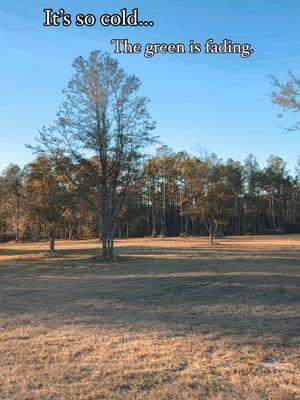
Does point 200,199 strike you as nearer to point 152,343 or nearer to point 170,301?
point 170,301

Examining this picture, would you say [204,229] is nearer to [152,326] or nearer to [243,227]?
[243,227]

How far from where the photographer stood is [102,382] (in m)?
5.09

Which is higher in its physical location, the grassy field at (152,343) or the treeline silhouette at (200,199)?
the treeline silhouette at (200,199)

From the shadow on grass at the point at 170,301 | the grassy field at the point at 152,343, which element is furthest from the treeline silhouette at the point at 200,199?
the grassy field at the point at 152,343

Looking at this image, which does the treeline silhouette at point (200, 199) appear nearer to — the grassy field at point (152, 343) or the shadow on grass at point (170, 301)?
the shadow on grass at point (170, 301)

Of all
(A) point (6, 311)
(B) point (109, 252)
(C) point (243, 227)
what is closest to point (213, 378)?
(A) point (6, 311)

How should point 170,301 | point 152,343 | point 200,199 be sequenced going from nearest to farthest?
point 152,343, point 170,301, point 200,199

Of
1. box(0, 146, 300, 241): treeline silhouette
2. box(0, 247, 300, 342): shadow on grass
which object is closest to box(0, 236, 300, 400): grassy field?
box(0, 247, 300, 342): shadow on grass

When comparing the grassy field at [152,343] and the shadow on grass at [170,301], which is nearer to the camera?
the grassy field at [152,343]

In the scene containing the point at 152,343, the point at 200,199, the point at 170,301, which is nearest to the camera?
the point at 152,343

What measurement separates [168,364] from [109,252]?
2235 centimetres

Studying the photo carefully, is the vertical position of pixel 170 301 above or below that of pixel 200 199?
below

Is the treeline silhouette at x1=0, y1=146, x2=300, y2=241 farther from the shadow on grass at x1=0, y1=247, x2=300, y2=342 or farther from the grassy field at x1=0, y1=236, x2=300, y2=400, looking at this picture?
the grassy field at x1=0, y1=236, x2=300, y2=400

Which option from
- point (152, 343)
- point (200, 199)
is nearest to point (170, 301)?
point (152, 343)
